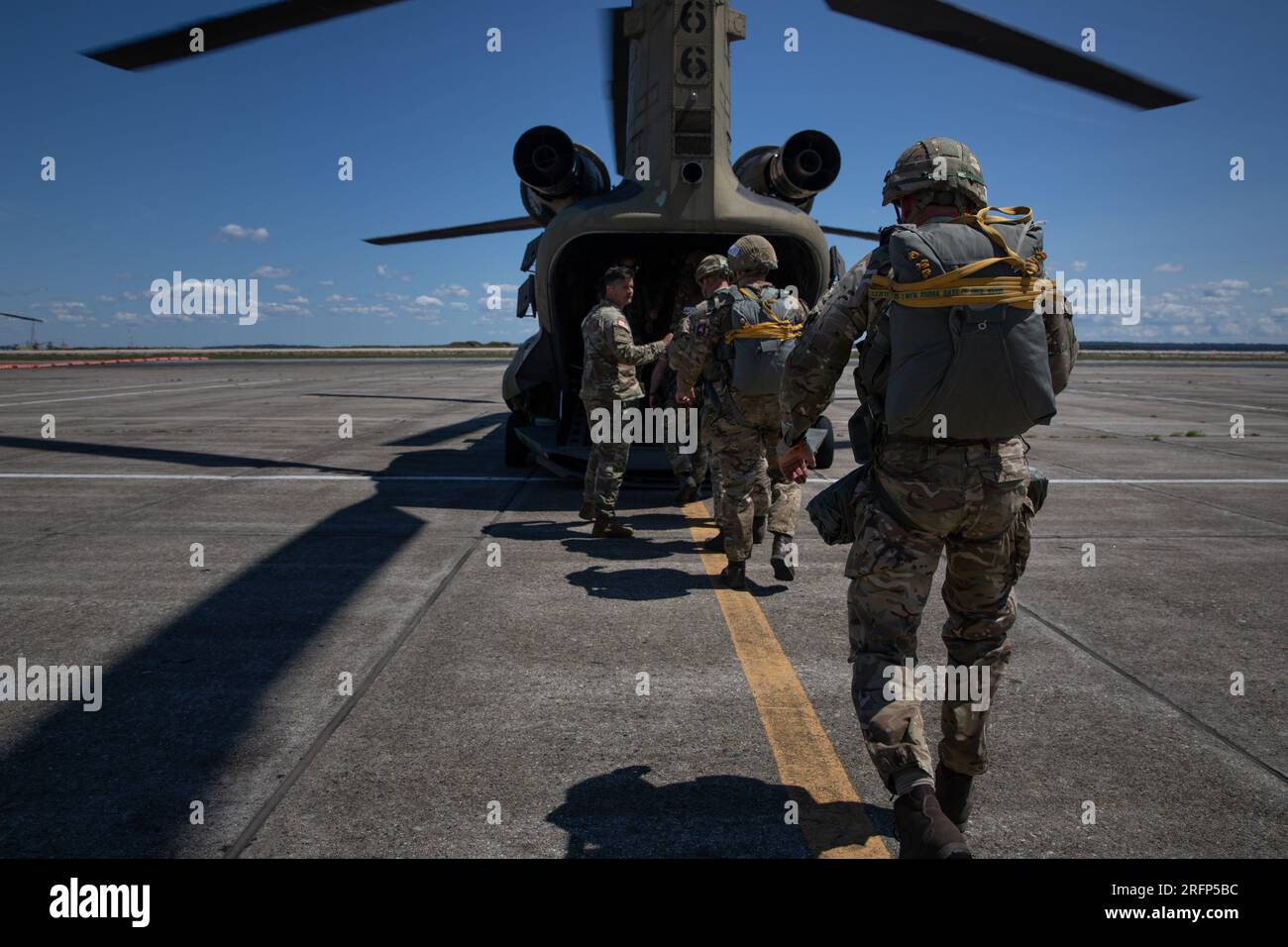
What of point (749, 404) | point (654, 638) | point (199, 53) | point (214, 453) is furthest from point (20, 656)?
point (214, 453)

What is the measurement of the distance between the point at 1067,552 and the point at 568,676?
3.98m

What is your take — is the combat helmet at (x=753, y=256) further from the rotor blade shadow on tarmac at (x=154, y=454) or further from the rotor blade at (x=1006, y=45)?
the rotor blade shadow on tarmac at (x=154, y=454)

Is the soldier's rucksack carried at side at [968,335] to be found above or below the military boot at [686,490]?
above

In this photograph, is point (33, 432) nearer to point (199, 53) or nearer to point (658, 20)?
point (199, 53)

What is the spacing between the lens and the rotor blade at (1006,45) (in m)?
6.45

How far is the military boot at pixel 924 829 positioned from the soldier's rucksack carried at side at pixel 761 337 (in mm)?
3145

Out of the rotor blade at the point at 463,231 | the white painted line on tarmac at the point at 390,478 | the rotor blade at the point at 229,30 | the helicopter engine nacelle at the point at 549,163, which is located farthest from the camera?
the rotor blade at the point at 463,231

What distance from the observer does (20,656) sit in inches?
165

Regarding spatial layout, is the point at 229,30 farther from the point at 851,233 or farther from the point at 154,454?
the point at 851,233

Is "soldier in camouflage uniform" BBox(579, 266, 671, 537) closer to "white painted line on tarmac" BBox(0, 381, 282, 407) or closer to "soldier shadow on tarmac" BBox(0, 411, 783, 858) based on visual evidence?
"soldier shadow on tarmac" BBox(0, 411, 783, 858)

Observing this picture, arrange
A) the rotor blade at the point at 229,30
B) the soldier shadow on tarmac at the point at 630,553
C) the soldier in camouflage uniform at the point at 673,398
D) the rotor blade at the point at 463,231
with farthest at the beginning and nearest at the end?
1. the rotor blade at the point at 463,231
2. the soldier in camouflage uniform at the point at 673,398
3. the rotor blade at the point at 229,30
4. the soldier shadow on tarmac at the point at 630,553

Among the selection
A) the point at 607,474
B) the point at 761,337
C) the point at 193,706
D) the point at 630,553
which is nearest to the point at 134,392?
the point at 607,474

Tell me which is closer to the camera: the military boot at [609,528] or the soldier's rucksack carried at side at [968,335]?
the soldier's rucksack carried at side at [968,335]

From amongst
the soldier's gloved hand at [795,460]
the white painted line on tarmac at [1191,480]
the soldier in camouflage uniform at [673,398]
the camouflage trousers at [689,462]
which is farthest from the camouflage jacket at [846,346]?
the white painted line on tarmac at [1191,480]
